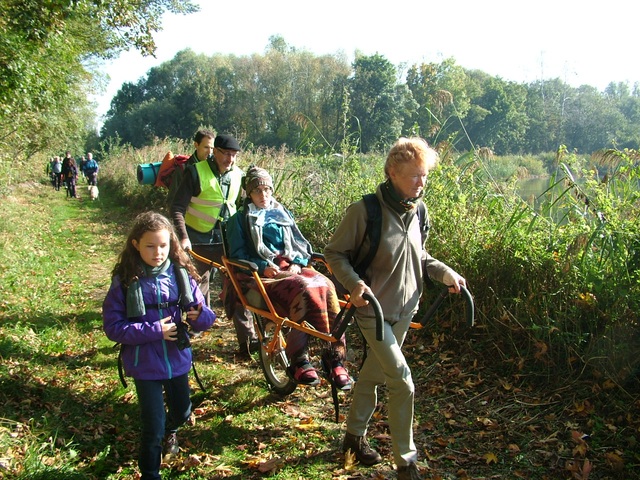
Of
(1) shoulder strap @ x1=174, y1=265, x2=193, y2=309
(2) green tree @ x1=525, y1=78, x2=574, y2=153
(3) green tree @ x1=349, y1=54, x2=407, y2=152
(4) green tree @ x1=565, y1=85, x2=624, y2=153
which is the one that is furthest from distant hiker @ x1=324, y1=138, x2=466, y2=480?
(3) green tree @ x1=349, y1=54, x2=407, y2=152

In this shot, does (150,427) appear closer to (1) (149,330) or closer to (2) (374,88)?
(1) (149,330)

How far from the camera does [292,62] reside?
1809 inches

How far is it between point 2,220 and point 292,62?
37.1 metres

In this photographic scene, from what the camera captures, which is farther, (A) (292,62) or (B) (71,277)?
(A) (292,62)

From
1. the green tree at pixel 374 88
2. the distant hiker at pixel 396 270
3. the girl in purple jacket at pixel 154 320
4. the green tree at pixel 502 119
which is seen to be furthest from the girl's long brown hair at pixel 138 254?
the green tree at pixel 374 88

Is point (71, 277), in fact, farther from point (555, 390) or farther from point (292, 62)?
point (292, 62)

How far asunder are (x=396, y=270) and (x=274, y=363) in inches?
77.8

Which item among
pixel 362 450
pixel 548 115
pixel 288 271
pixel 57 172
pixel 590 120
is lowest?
pixel 362 450

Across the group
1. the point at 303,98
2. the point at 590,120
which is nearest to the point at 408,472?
the point at 590,120

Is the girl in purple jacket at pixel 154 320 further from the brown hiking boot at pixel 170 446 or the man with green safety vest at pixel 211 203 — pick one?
the man with green safety vest at pixel 211 203

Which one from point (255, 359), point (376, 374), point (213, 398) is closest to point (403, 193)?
point (376, 374)

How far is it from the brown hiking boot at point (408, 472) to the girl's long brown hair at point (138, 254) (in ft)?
5.92

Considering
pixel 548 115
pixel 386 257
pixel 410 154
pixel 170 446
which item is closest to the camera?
pixel 410 154

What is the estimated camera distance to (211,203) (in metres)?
5.73
